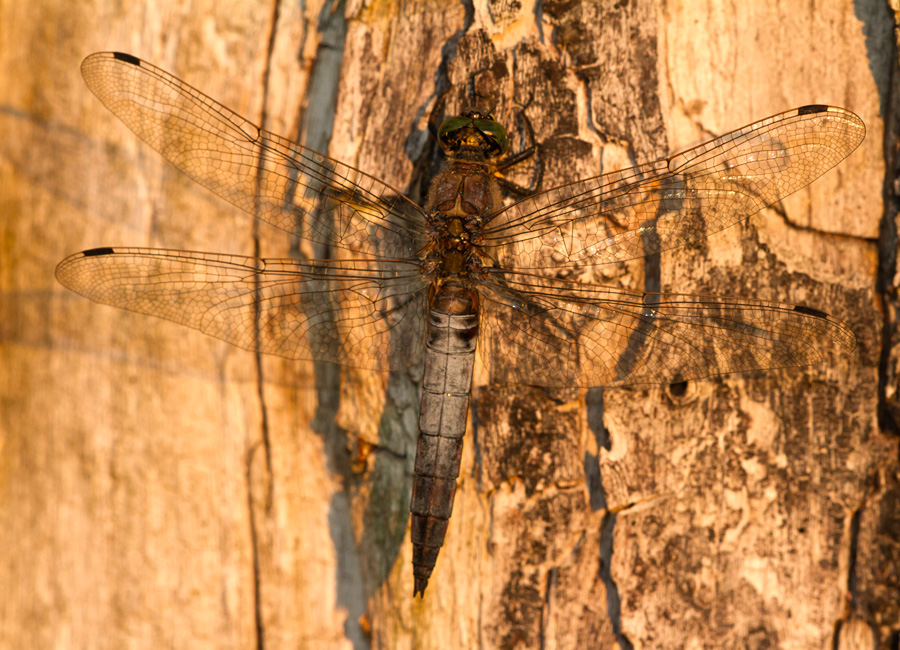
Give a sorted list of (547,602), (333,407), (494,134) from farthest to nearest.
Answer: (333,407), (547,602), (494,134)

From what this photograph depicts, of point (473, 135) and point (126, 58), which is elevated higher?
point (126, 58)

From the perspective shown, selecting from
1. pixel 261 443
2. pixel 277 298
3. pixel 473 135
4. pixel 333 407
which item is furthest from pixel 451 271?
pixel 261 443

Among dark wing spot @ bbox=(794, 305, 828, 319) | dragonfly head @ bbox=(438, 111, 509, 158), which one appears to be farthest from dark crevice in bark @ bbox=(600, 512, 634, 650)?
dragonfly head @ bbox=(438, 111, 509, 158)

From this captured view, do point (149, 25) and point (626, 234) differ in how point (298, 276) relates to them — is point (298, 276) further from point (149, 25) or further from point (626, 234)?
point (149, 25)

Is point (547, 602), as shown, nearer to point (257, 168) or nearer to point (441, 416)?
point (441, 416)

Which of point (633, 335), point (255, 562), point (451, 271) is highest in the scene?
point (451, 271)

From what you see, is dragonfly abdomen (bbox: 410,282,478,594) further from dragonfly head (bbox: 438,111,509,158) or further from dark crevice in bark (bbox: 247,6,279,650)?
dark crevice in bark (bbox: 247,6,279,650)
